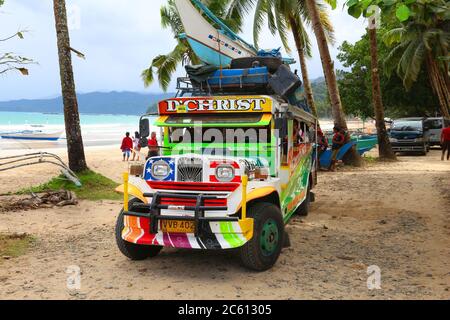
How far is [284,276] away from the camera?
5754 mm

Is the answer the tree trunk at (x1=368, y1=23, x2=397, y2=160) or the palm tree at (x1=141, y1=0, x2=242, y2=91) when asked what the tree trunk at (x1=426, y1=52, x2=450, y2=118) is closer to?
the tree trunk at (x1=368, y1=23, x2=397, y2=160)

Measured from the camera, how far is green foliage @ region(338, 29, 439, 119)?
36.2 meters

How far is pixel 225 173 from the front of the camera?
579 centimetres

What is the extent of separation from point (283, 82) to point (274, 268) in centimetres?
291

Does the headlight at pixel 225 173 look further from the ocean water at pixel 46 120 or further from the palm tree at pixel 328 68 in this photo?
the ocean water at pixel 46 120

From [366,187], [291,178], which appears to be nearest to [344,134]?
[366,187]

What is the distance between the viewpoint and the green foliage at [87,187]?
11719mm

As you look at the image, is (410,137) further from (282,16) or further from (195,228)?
(195,228)

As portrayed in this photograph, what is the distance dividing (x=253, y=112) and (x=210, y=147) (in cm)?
83

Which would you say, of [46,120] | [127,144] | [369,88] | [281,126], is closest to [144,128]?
[281,126]

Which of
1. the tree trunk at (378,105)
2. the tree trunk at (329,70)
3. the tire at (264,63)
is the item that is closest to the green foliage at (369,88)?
the tree trunk at (378,105)

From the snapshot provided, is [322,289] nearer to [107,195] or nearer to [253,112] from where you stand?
[253,112]

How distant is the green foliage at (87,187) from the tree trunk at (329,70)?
9.87 meters

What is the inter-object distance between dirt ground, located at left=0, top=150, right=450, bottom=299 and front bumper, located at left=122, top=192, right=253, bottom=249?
0.46 meters
